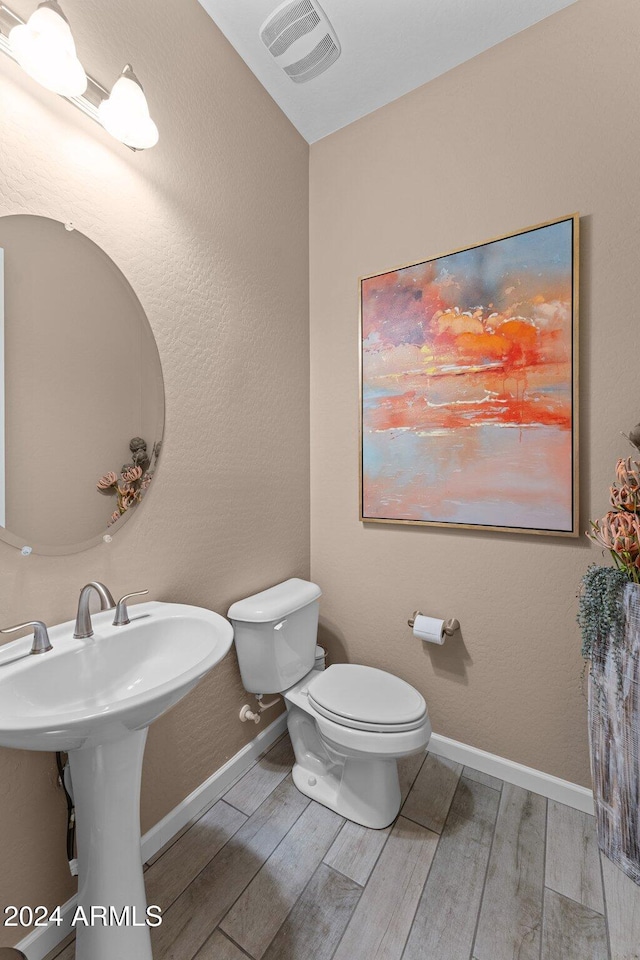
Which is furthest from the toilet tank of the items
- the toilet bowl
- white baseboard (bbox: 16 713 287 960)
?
white baseboard (bbox: 16 713 287 960)

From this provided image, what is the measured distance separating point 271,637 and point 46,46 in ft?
5.67

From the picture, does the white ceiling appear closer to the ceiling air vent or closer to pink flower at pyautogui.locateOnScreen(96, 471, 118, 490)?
the ceiling air vent

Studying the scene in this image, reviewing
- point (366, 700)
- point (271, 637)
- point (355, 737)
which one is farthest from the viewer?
point (271, 637)

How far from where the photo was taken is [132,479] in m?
1.23

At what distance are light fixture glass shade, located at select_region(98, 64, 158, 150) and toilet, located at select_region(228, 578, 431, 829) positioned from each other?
1497 millimetres

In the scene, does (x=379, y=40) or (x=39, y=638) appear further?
(x=379, y=40)

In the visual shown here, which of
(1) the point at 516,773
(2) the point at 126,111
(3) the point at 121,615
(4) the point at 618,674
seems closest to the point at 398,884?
(1) the point at 516,773

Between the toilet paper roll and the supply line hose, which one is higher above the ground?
the toilet paper roll

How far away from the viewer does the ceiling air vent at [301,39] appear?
4.74ft

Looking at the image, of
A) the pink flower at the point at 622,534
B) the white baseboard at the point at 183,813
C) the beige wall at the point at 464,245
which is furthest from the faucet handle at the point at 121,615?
the pink flower at the point at 622,534

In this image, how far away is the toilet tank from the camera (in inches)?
59.8

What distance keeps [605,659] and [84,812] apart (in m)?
1.40

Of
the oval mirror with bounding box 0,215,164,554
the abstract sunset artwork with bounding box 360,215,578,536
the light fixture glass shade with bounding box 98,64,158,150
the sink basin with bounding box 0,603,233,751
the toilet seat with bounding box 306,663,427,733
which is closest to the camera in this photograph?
the sink basin with bounding box 0,603,233,751

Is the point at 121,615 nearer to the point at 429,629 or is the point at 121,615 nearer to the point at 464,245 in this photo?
the point at 429,629
